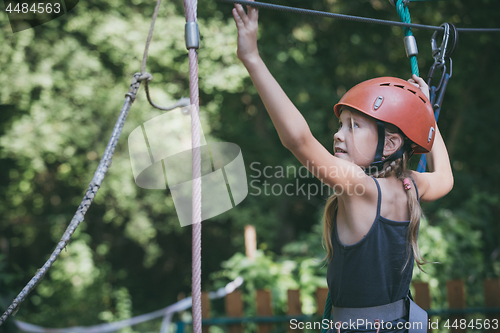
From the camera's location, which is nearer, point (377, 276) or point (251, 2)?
point (251, 2)

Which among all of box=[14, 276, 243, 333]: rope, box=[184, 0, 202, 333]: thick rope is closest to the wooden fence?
A: box=[14, 276, 243, 333]: rope

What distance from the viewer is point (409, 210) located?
151 cm

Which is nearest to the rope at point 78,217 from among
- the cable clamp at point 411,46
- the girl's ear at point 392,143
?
the girl's ear at point 392,143

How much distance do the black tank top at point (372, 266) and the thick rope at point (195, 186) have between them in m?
0.54

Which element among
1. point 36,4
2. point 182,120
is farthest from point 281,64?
point 36,4

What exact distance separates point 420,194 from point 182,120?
563 cm

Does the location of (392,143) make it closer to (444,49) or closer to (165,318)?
(444,49)

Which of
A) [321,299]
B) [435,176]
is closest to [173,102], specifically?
[321,299]

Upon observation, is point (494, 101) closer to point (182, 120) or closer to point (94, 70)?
point (182, 120)

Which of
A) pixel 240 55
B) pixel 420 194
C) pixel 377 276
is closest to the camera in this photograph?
pixel 240 55

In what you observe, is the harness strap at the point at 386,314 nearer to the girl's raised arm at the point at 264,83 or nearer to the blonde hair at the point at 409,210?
the blonde hair at the point at 409,210

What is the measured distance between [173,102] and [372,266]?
606cm

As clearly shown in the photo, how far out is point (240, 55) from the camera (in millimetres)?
1151

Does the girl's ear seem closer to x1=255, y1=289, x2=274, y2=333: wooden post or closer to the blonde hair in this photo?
the blonde hair
